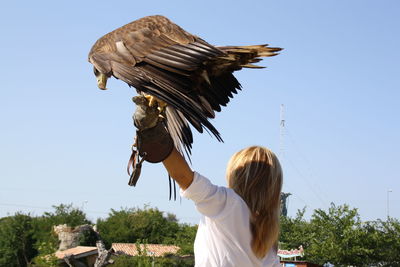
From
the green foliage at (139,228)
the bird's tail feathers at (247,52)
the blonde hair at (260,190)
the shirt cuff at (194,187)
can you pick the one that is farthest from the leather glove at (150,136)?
the green foliage at (139,228)

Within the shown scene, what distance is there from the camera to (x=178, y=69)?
3.48 meters

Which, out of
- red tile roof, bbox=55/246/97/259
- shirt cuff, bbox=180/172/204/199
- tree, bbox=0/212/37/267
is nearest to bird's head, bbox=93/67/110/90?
shirt cuff, bbox=180/172/204/199

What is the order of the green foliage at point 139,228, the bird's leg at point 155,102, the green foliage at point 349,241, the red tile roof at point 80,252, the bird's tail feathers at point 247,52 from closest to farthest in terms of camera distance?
the bird's leg at point 155,102
the bird's tail feathers at point 247,52
the green foliage at point 349,241
the red tile roof at point 80,252
the green foliage at point 139,228

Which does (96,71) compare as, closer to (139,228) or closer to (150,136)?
(150,136)

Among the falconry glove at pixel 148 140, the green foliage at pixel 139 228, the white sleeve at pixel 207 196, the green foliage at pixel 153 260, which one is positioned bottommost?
the green foliage at pixel 153 260

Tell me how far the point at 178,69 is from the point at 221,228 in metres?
1.05

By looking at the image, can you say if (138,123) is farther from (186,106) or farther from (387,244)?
(387,244)

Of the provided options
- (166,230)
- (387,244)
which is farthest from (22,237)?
(387,244)

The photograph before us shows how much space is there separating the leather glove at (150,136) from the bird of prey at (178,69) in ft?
0.86

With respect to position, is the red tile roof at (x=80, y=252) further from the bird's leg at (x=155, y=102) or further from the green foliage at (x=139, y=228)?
the bird's leg at (x=155, y=102)

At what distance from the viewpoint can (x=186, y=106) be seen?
10.6 ft

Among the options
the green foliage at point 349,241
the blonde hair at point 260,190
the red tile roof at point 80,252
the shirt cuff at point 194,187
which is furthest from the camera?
the red tile roof at point 80,252

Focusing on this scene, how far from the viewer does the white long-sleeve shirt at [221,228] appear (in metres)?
2.88

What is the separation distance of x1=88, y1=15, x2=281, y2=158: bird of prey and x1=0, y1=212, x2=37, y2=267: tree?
181ft
